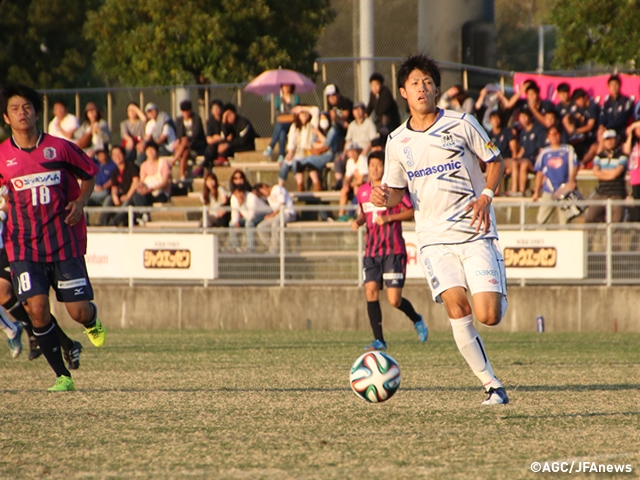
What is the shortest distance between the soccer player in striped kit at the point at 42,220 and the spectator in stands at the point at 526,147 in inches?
418

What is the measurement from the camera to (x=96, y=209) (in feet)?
58.6

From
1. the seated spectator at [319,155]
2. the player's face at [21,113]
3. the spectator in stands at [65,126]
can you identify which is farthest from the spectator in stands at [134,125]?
the player's face at [21,113]

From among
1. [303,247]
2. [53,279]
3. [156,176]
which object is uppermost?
[156,176]

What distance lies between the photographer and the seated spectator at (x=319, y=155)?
19156mm

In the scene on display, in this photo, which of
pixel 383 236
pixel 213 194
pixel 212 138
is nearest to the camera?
pixel 383 236

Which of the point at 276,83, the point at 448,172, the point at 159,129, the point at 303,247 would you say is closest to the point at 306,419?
the point at 448,172

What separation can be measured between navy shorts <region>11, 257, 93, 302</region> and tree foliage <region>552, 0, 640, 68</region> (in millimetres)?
16012

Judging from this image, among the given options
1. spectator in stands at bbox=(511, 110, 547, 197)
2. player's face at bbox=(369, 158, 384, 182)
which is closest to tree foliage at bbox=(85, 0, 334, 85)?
spectator in stands at bbox=(511, 110, 547, 197)

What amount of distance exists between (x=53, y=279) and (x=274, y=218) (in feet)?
28.3

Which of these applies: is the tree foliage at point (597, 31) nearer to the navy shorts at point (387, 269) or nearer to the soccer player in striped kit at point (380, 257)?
the soccer player in striped kit at point (380, 257)

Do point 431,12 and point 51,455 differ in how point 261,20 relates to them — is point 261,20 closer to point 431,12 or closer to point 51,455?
point 431,12

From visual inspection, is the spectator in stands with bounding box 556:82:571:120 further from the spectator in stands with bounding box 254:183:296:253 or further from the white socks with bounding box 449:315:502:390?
the white socks with bounding box 449:315:502:390

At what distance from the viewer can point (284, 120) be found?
20.5 metres

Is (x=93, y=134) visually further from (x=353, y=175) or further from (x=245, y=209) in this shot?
(x=353, y=175)
